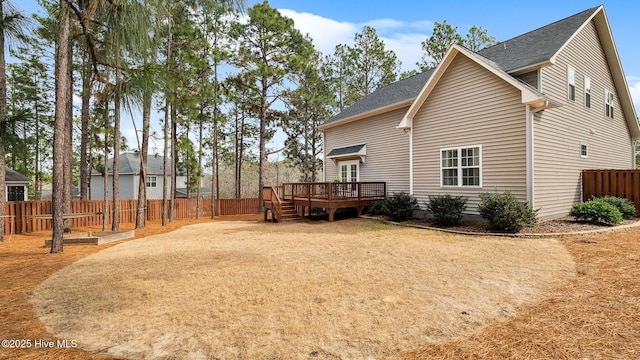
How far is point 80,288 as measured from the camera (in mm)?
4754

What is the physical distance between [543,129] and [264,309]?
9920 millimetres

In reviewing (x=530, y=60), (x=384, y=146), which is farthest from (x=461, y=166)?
(x=384, y=146)

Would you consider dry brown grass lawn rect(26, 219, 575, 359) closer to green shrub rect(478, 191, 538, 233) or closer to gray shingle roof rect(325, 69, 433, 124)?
green shrub rect(478, 191, 538, 233)

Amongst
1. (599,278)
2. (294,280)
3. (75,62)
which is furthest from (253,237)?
(75,62)

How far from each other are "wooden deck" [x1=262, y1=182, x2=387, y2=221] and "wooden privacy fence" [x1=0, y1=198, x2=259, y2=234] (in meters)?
6.22

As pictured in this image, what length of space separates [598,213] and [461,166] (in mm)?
3937

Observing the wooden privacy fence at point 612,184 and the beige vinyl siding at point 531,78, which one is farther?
the wooden privacy fence at point 612,184

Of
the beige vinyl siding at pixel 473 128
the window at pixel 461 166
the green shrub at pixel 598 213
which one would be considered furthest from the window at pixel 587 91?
the window at pixel 461 166

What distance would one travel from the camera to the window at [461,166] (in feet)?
32.4

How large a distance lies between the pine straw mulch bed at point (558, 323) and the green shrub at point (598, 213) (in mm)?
3639

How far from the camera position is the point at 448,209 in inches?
373

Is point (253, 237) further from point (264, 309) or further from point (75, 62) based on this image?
point (75, 62)

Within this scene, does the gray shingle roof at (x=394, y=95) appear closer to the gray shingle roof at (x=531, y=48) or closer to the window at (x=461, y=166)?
the gray shingle roof at (x=531, y=48)

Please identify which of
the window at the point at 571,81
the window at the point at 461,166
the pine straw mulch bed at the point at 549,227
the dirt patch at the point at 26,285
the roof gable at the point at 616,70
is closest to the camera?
the dirt patch at the point at 26,285
